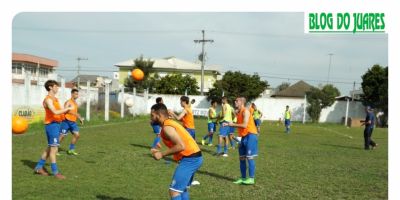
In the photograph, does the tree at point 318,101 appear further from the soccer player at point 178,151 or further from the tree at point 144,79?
the soccer player at point 178,151

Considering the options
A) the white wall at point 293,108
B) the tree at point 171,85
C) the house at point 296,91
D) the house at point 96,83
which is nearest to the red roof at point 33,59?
the house at point 96,83

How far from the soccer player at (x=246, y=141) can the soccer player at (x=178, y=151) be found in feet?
12.1

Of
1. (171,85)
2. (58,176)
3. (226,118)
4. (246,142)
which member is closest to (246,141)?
(246,142)

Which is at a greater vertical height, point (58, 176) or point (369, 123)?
point (369, 123)

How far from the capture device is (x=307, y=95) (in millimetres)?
51875

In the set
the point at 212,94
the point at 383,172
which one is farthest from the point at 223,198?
the point at 212,94

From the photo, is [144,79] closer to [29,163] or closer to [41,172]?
[29,163]

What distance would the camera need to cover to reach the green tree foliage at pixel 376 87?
157 ft

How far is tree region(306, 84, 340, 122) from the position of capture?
165 feet

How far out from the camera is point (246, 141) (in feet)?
34.3

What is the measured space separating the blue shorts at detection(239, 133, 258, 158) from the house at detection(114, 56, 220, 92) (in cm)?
6399

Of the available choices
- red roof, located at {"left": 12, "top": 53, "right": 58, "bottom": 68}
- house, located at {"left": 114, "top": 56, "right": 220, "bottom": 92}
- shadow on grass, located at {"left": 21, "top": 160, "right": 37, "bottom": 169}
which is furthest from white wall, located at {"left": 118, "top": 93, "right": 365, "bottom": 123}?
shadow on grass, located at {"left": 21, "top": 160, "right": 37, "bottom": 169}

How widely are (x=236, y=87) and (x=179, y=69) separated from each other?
2828 cm

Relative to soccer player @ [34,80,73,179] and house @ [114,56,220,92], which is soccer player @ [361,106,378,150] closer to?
soccer player @ [34,80,73,179]
